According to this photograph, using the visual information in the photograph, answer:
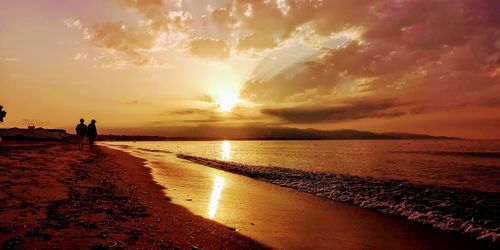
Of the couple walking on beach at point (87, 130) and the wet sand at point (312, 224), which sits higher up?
the couple walking on beach at point (87, 130)

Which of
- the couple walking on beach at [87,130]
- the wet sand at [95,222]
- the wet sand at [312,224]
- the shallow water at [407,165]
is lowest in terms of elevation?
the shallow water at [407,165]

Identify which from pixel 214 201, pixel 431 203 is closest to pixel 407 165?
pixel 431 203

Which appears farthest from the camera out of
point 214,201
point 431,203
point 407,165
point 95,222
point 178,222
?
point 407,165

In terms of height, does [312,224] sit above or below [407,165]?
above

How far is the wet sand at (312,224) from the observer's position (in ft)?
27.3

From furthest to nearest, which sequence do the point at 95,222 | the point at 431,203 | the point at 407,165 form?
the point at 407,165
the point at 431,203
the point at 95,222

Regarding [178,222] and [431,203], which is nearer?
[178,222]

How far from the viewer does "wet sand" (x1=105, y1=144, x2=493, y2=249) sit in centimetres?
834

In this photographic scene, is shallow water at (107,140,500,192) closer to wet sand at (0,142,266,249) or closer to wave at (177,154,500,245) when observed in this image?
wave at (177,154,500,245)

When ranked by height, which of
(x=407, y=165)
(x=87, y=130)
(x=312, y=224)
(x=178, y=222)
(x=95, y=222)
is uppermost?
(x=87, y=130)

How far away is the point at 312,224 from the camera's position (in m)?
10.1

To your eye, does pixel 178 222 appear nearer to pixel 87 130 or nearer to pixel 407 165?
pixel 87 130

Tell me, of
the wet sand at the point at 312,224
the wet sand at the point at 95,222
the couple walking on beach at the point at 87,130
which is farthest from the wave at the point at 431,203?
the couple walking on beach at the point at 87,130

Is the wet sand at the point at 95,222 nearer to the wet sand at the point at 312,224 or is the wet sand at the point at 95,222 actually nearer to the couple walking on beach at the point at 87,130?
the wet sand at the point at 312,224
